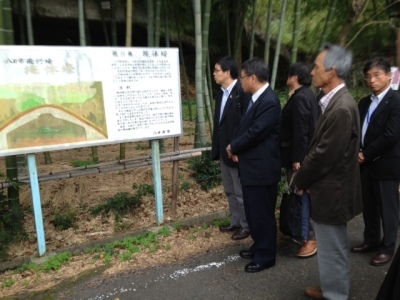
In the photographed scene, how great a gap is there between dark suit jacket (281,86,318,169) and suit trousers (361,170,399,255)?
0.58m

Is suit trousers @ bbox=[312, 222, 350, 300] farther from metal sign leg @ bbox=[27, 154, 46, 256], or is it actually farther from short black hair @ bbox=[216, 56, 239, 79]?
metal sign leg @ bbox=[27, 154, 46, 256]

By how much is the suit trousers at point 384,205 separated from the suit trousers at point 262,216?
87 cm

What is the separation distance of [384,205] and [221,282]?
1481 mm

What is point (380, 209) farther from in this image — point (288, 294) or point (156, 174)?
point (156, 174)

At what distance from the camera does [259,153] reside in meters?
2.70

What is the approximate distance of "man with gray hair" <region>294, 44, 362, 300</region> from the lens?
2.01 meters

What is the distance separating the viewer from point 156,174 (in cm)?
369

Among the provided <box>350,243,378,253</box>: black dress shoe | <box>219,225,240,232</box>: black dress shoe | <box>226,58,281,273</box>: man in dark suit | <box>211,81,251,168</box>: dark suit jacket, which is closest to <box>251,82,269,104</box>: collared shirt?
<box>226,58,281,273</box>: man in dark suit

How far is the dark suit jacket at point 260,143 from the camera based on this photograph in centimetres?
263

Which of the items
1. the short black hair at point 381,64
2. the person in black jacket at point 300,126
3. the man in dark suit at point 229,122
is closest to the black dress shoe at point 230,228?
the man in dark suit at point 229,122

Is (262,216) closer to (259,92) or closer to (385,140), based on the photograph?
(259,92)

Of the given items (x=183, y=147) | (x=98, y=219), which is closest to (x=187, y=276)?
(x=98, y=219)

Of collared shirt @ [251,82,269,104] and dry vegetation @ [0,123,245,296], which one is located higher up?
collared shirt @ [251,82,269,104]

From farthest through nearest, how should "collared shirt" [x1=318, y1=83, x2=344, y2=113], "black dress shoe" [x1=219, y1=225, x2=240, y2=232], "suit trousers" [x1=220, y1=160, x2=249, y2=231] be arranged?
"black dress shoe" [x1=219, y1=225, x2=240, y2=232] < "suit trousers" [x1=220, y1=160, x2=249, y2=231] < "collared shirt" [x1=318, y1=83, x2=344, y2=113]
